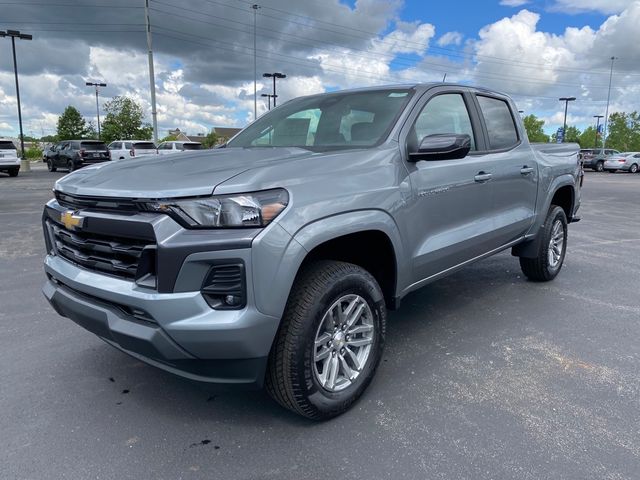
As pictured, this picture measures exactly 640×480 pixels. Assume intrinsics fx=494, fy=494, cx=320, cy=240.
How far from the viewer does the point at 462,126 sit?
3.89 meters

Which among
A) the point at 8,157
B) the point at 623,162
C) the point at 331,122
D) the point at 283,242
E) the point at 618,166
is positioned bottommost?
the point at 618,166

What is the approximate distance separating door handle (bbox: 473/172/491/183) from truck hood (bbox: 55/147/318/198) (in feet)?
4.70

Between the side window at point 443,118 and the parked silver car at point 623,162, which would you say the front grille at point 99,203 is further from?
the parked silver car at point 623,162

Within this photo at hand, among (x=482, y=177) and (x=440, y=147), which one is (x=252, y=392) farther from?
(x=482, y=177)

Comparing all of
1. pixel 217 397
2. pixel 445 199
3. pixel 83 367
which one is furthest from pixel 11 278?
pixel 445 199

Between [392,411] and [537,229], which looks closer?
[392,411]

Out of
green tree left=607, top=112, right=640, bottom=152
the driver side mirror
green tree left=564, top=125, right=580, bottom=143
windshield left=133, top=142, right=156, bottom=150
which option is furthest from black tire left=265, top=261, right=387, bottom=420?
green tree left=564, top=125, right=580, bottom=143

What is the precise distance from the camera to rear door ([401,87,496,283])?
316 centimetres

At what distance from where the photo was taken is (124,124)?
60.9 metres

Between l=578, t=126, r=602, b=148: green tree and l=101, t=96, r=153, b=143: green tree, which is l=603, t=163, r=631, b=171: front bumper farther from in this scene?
l=578, t=126, r=602, b=148: green tree

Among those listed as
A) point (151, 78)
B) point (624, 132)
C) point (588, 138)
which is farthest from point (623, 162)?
point (588, 138)

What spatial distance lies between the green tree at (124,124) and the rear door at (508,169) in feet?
203

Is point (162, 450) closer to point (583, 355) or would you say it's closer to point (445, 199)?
point (445, 199)

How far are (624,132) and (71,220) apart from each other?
89.2 m
